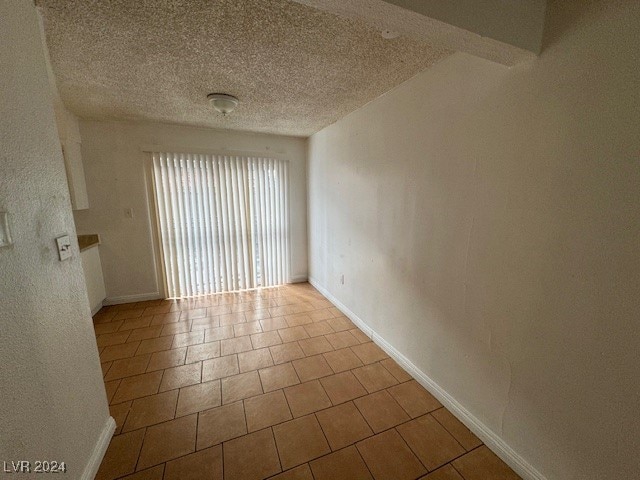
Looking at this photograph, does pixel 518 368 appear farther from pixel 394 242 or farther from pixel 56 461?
pixel 56 461

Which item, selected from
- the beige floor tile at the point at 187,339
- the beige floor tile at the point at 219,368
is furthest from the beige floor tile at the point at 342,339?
the beige floor tile at the point at 187,339

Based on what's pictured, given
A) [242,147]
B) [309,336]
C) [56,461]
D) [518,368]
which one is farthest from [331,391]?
[242,147]

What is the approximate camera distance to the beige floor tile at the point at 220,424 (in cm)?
140

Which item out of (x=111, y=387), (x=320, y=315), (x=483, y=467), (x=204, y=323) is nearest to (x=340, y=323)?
(x=320, y=315)

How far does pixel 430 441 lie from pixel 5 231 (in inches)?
81.8

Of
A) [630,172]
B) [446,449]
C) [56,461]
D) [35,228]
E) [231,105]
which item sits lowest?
[446,449]

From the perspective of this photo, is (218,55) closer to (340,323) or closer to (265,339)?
(265,339)

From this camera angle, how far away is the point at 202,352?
2.18 m

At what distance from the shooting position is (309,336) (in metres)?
2.45

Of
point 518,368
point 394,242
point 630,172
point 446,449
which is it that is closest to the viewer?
point 630,172

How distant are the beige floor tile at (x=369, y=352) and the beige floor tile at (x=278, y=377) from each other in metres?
0.59

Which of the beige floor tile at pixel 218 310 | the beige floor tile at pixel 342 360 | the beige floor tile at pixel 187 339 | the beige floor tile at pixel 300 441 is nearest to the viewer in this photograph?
the beige floor tile at pixel 300 441

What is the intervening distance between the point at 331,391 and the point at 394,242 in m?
1.19

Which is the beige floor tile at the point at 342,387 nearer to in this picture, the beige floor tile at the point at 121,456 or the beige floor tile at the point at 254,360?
the beige floor tile at the point at 254,360
